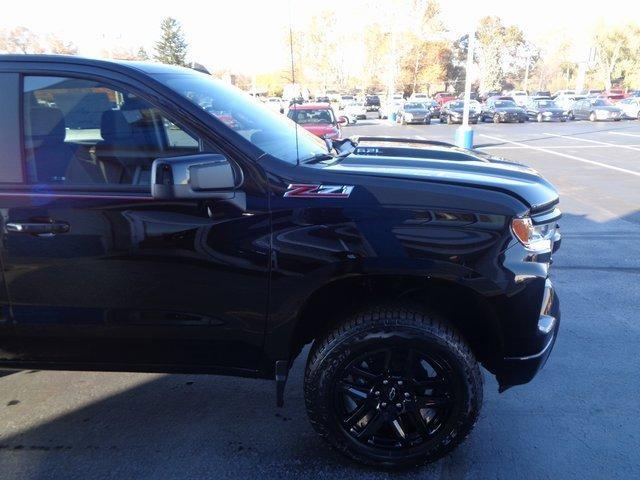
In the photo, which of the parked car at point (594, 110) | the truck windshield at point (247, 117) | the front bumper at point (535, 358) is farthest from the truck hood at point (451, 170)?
the parked car at point (594, 110)

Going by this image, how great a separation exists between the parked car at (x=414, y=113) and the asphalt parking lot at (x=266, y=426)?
98.6 feet

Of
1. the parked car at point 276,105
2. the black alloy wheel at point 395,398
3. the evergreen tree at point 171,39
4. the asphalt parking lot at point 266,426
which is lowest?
the asphalt parking lot at point 266,426

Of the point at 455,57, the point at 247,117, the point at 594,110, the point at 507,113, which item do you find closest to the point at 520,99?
the point at 594,110

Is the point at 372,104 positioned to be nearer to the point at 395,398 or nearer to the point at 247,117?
the point at 247,117

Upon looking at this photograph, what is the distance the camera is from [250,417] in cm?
312

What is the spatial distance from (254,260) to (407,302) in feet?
2.56

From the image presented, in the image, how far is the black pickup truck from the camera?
238cm

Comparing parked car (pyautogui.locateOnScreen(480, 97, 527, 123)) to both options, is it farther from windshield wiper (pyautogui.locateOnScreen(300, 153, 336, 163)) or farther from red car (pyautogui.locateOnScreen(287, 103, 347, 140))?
windshield wiper (pyautogui.locateOnScreen(300, 153, 336, 163))

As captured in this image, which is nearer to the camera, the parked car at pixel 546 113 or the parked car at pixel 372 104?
the parked car at pixel 546 113

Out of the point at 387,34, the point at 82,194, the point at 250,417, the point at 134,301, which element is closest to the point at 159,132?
the point at 82,194

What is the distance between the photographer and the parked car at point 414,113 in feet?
108

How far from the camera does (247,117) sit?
2986 mm

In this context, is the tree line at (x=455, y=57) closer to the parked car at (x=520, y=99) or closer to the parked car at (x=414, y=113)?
the parked car at (x=520, y=99)

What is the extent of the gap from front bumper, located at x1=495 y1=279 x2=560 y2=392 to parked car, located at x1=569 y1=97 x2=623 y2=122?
117 feet
